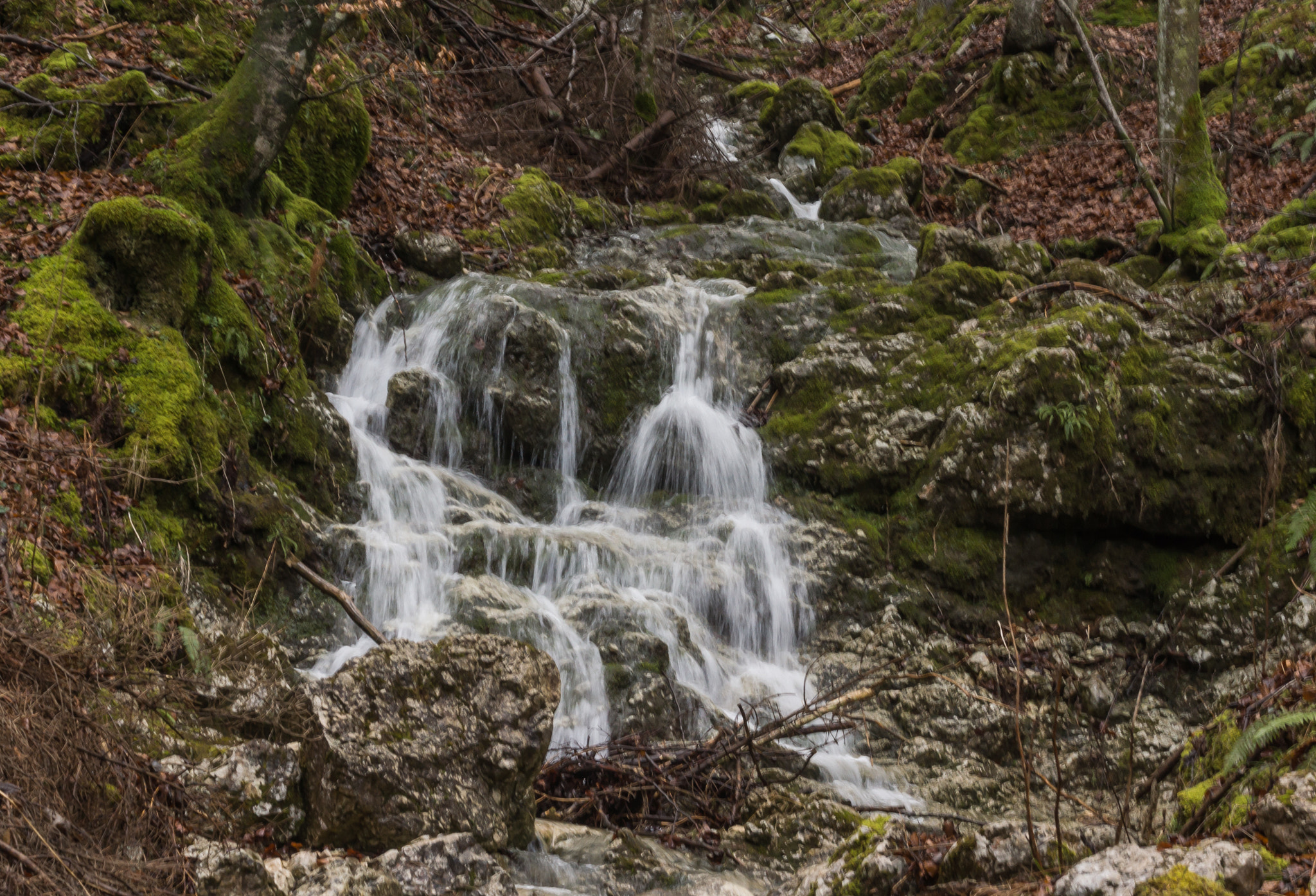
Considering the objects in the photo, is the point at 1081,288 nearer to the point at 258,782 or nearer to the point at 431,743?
the point at 431,743

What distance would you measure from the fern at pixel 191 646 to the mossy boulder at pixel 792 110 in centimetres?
1504

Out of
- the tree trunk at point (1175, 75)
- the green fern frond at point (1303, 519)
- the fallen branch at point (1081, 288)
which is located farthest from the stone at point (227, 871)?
the tree trunk at point (1175, 75)

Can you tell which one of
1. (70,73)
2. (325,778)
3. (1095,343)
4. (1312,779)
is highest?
(70,73)

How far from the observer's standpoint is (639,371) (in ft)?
30.3

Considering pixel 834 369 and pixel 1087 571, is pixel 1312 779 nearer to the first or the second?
pixel 1087 571

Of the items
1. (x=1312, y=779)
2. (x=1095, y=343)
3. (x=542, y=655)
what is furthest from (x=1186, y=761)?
(x=1095, y=343)

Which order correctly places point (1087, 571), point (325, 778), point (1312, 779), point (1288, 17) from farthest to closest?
1. point (1288, 17)
2. point (1087, 571)
3. point (325, 778)
4. point (1312, 779)

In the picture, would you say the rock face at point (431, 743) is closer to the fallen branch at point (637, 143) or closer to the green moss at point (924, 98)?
the fallen branch at point (637, 143)

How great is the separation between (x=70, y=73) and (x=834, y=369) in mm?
7582

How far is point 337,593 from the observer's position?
223 inches

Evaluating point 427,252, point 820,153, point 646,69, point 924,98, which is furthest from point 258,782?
point 924,98

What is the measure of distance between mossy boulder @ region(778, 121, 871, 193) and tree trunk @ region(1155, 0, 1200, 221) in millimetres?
6067

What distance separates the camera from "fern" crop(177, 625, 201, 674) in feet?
12.4

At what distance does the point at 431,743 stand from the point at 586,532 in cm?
389
